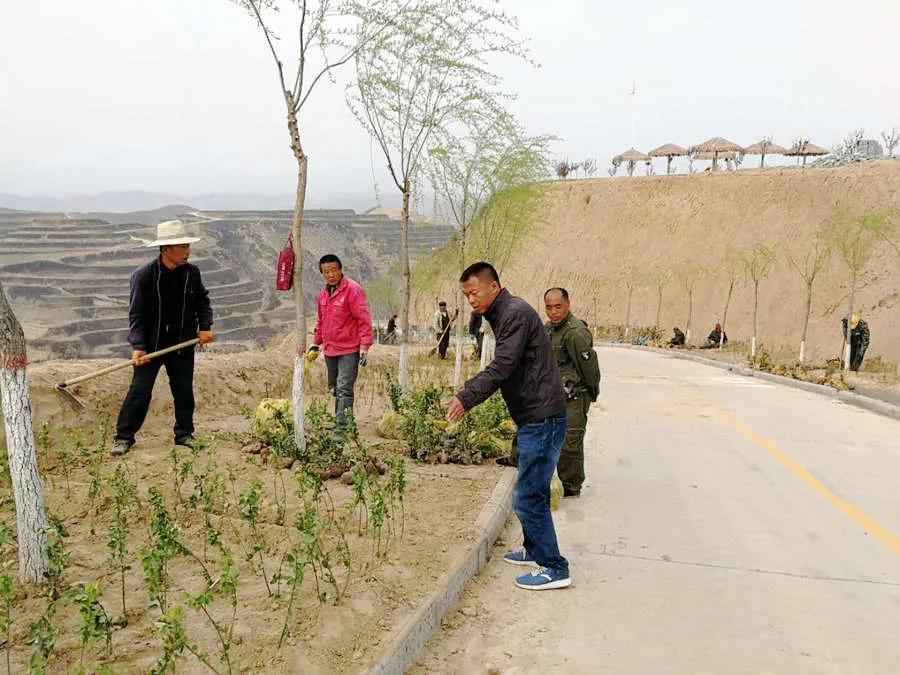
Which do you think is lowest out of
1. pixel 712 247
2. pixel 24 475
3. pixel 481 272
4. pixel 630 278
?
pixel 630 278

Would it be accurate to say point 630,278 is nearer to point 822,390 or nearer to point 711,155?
point 711,155

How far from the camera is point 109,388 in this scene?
7008 millimetres

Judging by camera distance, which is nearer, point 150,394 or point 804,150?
point 150,394

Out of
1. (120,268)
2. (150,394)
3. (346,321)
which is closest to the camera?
(150,394)

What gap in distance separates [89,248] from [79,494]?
157ft

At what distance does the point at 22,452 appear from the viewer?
325 cm

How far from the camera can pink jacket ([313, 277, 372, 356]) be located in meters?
6.45

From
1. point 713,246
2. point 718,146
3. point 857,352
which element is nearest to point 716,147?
point 718,146

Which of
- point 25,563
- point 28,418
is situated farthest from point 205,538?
point 28,418

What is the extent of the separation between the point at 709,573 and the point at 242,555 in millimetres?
2841

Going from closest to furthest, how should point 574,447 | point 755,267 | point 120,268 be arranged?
point 574,447, point 755,267, point 120,268

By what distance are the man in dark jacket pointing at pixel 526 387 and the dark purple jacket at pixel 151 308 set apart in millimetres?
2909

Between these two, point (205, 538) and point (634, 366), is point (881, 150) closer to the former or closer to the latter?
point (634, 366)

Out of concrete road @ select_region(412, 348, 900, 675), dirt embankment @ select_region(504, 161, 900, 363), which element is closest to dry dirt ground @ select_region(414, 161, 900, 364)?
dirt embankment @ select_region(504, 161, 900, 363)
